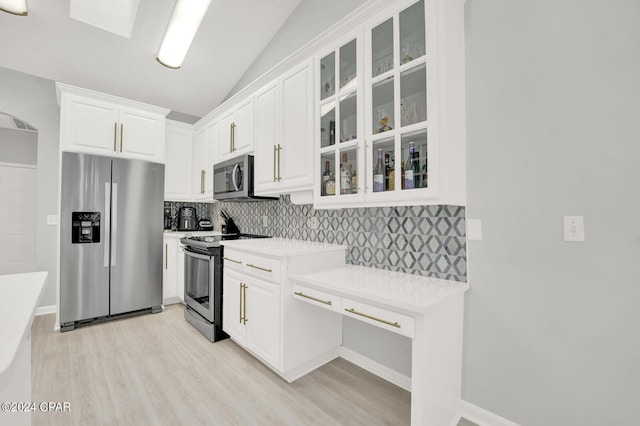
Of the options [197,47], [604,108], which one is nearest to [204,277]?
[197,47]

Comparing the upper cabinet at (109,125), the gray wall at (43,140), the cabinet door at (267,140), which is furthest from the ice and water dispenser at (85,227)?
the cabinet door at (267,140)

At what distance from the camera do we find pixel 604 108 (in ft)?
4.18

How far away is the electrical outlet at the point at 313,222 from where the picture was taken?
8.70 ft

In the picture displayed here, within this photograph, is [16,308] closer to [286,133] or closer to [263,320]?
[263,320]

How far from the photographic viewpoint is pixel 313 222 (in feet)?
8.80

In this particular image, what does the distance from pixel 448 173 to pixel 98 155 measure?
3.50 meters

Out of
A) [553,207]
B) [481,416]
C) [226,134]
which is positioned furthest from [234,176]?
[481,416]

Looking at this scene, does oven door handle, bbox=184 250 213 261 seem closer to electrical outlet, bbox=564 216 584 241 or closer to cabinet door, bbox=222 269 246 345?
cabinet door, bbox=222 269 246 345

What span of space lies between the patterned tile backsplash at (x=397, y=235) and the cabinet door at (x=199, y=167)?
1.51 meters

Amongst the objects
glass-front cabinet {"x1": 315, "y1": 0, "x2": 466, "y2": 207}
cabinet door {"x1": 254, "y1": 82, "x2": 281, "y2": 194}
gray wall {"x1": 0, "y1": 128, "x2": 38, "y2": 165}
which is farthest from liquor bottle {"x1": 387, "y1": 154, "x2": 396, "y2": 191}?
gray wall {"x1": 0, "y1": 128, "x2": 38, "y2": 165}

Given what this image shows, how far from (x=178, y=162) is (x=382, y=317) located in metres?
3.61

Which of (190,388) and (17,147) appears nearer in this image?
(190,388)

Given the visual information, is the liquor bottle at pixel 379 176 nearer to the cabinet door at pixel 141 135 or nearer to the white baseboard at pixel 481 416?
the white baseboard at pixel 481 416

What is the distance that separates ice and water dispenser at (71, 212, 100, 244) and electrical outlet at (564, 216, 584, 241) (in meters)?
3.96
